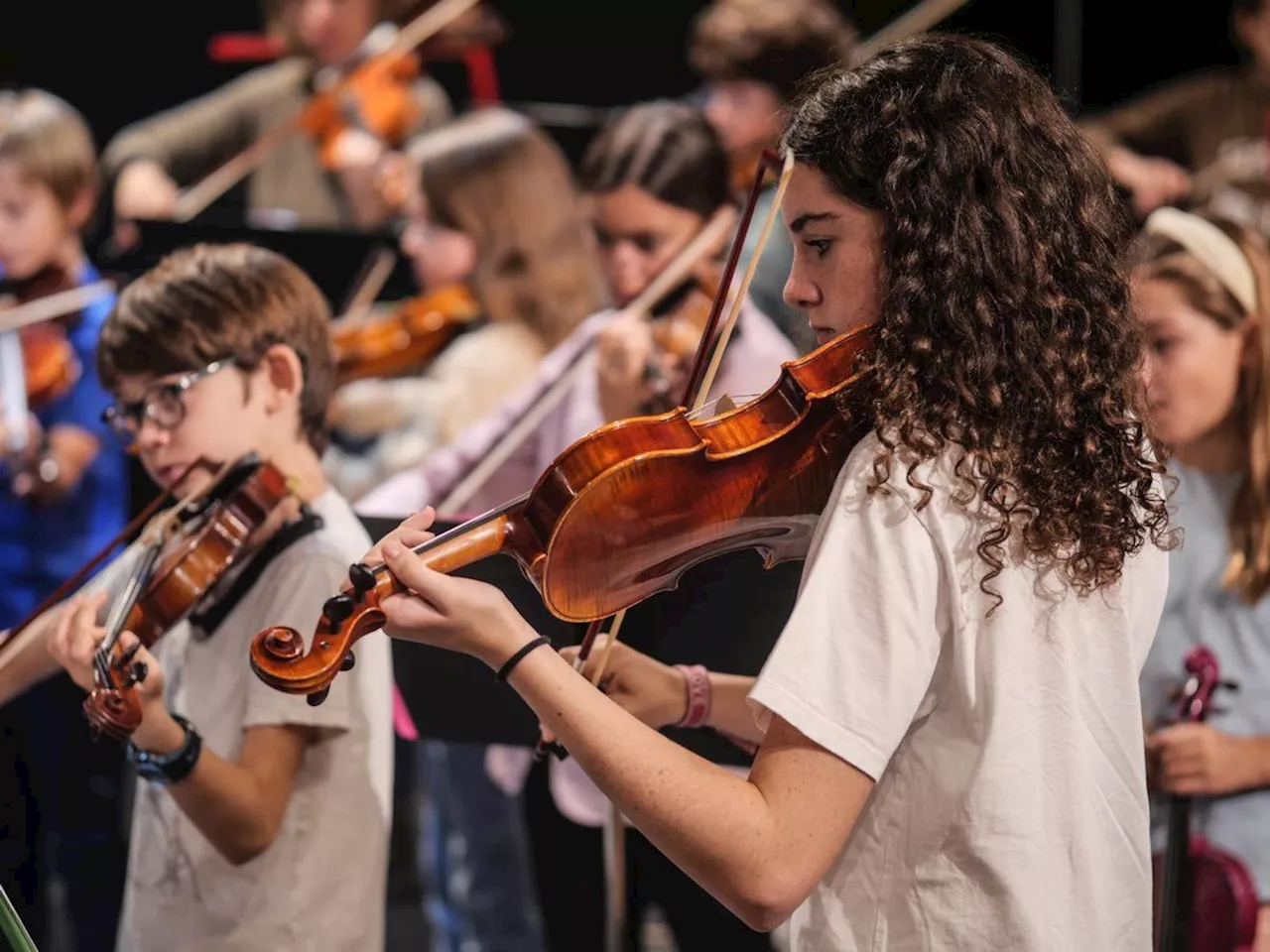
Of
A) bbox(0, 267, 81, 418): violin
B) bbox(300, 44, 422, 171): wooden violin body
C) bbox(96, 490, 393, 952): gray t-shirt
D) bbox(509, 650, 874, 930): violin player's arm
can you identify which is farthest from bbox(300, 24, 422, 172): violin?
bbox(509, 650, 874, 930): violin player's arm

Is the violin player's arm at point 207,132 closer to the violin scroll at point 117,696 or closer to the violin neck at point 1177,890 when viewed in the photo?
the violin scroll at point 117,696

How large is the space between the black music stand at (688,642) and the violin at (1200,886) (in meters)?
0.54

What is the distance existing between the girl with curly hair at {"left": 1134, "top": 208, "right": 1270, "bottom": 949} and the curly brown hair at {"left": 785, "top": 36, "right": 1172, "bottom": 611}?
74 centimetres

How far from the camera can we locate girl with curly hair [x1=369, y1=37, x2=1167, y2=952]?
3.48 ft

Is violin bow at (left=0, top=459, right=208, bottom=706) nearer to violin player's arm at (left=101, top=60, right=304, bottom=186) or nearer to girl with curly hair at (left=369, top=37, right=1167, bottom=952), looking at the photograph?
girl with curly hair at (left=369, top=37, right=1167, bottom=952)

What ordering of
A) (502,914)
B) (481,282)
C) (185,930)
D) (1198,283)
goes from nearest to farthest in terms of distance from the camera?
(185,930), (1198,283), (502,914), (481,282)

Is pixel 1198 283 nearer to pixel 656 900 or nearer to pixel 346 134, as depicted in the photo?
pixel 656 900

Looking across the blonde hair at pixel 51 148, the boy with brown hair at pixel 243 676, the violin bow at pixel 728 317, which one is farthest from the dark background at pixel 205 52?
the violin bow at pixel 728 317

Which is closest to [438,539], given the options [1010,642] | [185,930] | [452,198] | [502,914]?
[1010,642]

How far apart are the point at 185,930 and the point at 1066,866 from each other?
89cm

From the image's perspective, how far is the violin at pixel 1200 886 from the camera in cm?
175

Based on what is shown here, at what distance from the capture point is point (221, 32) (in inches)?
179

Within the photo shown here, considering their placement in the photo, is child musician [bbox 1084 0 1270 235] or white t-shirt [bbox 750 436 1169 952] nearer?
white t-shirt [bbox 750 436 1169 952]

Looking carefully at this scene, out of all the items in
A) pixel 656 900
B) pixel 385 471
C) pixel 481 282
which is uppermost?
pixel 481 282
